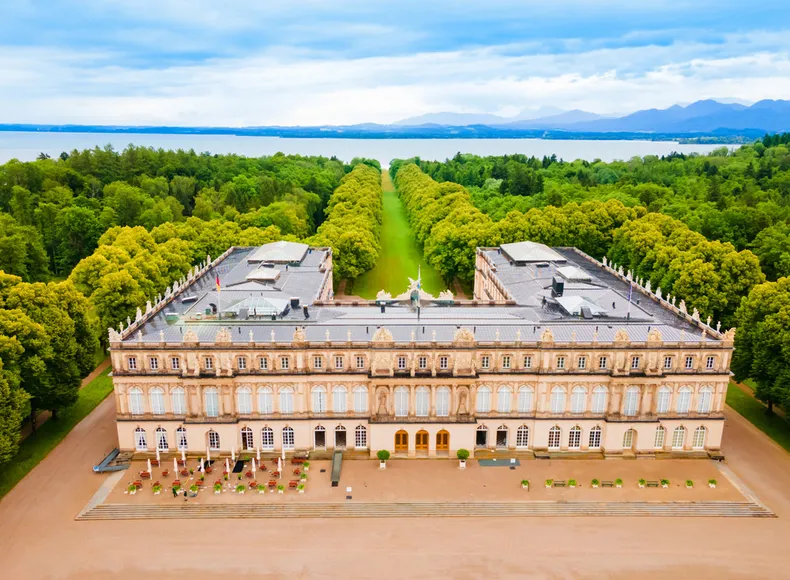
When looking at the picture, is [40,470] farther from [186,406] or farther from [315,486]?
[315,486]

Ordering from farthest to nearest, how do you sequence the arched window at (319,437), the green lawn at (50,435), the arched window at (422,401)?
the arched window at (319,437), the arched window at (422,401), the green lawn at (50,435)

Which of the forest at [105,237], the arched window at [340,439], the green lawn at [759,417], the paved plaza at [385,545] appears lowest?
the paved plaza at [385,545]

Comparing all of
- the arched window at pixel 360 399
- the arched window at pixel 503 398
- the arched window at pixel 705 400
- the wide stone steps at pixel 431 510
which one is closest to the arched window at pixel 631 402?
the arched window at pixel 705 400

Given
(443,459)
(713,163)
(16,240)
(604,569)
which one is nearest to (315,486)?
(443,459)

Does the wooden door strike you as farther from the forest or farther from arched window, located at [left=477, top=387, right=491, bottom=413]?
the forest

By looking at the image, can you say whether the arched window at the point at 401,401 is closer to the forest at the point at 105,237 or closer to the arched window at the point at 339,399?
the arched window at the point at 339,399

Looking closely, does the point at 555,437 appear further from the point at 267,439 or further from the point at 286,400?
the point at 267,439

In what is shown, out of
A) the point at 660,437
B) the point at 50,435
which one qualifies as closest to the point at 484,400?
the point at 660,437
